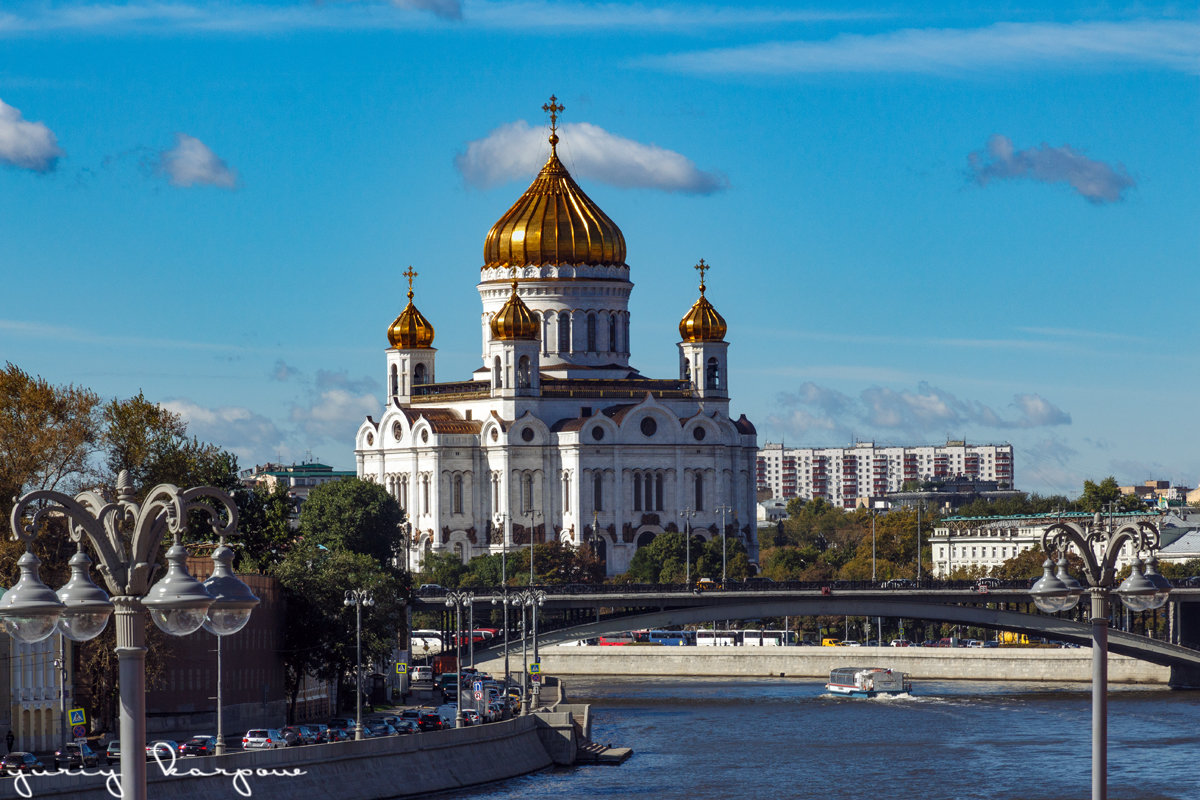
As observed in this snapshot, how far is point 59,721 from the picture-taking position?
4147 cm

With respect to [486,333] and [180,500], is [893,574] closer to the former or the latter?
[486,333]

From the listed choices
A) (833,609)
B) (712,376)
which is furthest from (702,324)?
(833,609)

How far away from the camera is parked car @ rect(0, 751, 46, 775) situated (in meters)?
33.3

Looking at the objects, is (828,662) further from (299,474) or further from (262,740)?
(299,474)

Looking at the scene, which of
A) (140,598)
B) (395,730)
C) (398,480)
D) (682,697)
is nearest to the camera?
(140,598)

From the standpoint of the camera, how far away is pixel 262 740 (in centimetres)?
4066

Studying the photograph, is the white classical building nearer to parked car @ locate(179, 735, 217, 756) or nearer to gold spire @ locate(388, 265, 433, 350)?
gold spire @ locate(388, 265, 433, 350)

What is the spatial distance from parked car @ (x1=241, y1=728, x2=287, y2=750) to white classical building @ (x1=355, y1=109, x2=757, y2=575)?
5619cm

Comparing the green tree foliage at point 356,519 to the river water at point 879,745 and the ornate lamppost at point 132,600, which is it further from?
the ornate lamppost at point 132,600

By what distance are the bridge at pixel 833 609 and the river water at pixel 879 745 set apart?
5.77 ft

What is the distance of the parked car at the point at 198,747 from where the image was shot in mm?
37656

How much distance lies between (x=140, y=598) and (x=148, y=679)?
30641 millimetres

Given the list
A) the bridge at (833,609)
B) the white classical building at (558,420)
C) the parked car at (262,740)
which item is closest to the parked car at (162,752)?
the parked car at (262,740)

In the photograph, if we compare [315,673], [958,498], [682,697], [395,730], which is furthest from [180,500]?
[958,498]
